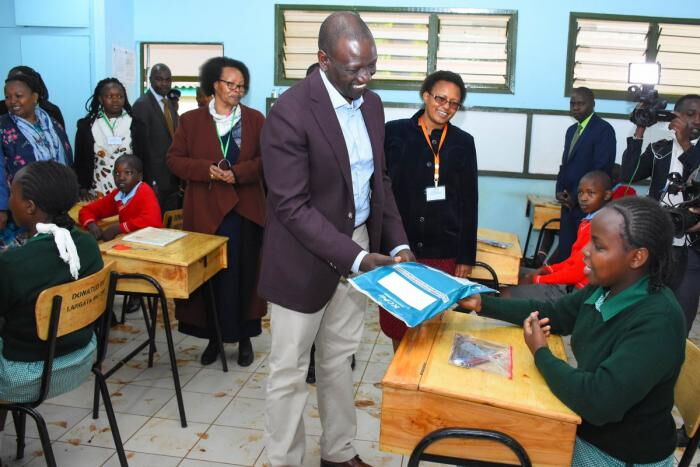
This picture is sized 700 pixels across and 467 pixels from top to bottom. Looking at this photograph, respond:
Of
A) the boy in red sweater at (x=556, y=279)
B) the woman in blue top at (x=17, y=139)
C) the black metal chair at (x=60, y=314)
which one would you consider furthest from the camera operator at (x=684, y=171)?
the woman in blue top at (x=17, y=139)

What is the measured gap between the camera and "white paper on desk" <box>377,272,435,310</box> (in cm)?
162

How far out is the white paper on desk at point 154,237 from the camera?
9.48ft

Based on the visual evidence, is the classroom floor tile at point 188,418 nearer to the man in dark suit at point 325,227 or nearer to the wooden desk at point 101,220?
the man in dark suit at point 325,227

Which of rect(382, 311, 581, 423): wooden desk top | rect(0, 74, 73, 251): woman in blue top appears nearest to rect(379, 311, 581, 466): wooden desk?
rect(382, 311, 581, 423): wooden desk top

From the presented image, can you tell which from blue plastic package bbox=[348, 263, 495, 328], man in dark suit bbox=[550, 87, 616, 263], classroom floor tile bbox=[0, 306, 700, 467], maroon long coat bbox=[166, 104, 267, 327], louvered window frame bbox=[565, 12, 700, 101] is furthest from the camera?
louvered window frame bbox=[565, 12, 700, 101]

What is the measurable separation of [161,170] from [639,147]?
3697 mm

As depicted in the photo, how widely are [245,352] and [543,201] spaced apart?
3.51 metres

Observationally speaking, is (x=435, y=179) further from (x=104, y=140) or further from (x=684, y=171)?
(x=104, y=140)

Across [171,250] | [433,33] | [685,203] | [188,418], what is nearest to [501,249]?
[685,203]

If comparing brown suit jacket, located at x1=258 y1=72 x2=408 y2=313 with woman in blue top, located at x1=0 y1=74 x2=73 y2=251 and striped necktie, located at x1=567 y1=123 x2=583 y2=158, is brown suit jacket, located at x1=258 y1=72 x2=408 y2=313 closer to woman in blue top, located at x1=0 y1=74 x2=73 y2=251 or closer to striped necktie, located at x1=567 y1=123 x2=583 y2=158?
woman in blue top, located at x1=0 y1=74 x2=73 y2=251

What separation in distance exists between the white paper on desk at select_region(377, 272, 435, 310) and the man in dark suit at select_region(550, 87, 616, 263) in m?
3.46

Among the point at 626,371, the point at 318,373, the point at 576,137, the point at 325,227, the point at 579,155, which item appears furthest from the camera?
the point at 576,137

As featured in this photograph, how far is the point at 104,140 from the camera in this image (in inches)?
175

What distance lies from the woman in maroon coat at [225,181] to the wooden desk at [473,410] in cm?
196
